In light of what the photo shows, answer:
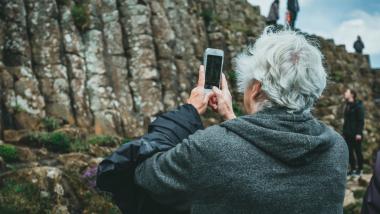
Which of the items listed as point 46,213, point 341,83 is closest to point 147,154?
point 46,213

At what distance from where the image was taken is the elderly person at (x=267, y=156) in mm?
2256

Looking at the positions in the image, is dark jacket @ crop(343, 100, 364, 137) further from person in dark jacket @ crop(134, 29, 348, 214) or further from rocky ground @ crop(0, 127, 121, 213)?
person in dark jacket @ crop(134, 29, 348, 214)

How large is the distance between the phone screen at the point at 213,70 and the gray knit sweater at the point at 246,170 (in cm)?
53

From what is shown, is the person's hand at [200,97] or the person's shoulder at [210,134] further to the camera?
the person's hand at [200,97]

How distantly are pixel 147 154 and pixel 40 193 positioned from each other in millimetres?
7470

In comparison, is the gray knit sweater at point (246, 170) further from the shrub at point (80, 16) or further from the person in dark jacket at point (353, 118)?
the shrub at point (80, 16)

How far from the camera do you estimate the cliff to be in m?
13.6

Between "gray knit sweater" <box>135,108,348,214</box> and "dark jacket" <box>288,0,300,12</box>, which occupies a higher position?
"dark jacket" <box>288,0,300,12</box>

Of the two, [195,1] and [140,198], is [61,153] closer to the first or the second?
[140,198]

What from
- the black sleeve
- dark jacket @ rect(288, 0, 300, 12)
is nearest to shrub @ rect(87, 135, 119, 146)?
the black sleeve

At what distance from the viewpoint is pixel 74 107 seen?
17281 millimetres

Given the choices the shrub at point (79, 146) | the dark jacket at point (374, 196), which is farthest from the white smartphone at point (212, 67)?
the shrub at point (79, 146)

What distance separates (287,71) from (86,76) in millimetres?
16308

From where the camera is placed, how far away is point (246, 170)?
7.40 ft
